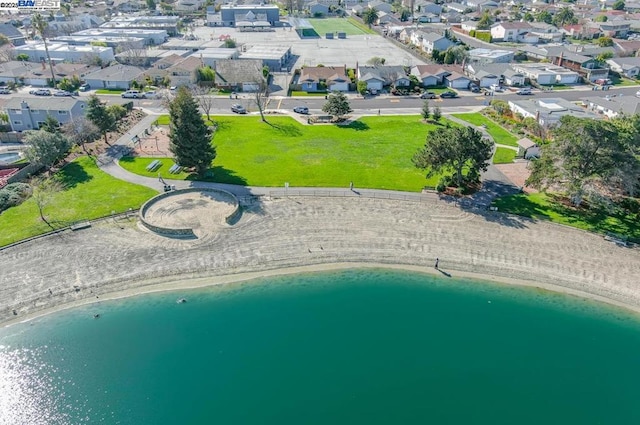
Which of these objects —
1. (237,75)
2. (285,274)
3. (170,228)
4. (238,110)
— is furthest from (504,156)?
(237,75)

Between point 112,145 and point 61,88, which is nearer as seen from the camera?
point 112,145

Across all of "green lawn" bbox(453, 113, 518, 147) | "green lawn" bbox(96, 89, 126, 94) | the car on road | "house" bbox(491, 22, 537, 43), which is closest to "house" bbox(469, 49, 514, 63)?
"house" bbox(491, 22, 537, 43)

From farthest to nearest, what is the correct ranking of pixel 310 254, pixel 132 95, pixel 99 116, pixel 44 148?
pixel 132 95 → pixel 99 116 → pixel 44 148 → pixel 310 254

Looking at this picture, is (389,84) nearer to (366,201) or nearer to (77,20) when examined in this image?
(366,201)

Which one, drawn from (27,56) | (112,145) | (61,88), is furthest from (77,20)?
(112,145)

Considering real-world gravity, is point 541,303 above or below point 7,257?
below

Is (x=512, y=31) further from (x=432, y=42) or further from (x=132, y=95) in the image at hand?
(x=132, y=95)

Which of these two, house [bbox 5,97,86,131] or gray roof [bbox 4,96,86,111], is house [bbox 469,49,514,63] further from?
house [bbox 5,97,86,131]
